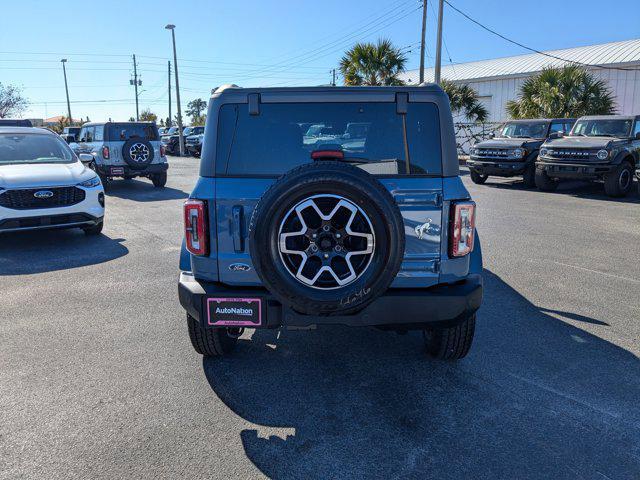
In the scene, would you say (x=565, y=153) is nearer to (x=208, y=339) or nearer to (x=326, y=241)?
(x=208, y=339)

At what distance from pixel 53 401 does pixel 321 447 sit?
1733mm

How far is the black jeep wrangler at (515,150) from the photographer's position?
1453 cm

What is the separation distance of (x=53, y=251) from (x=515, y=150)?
11.8 m

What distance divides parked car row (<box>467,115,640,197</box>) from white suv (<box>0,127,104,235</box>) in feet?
34.8

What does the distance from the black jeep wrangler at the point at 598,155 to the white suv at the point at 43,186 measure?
1058cm

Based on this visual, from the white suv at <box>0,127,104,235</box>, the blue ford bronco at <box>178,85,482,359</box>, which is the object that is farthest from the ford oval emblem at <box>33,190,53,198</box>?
the blue ford bronco at <box>178,85,482,359</box>

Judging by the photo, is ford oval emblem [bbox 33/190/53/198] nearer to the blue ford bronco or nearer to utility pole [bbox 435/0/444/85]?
the blue ford bronco

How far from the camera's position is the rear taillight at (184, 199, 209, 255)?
3240 millimetres

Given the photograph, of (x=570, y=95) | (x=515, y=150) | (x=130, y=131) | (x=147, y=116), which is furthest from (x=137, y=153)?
(x=147, y=116)

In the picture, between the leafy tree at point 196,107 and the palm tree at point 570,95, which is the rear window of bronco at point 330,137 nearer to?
the palm tree at point 570,95

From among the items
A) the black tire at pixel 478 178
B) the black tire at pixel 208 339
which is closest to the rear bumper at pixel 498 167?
the black tire at pixel 478 178

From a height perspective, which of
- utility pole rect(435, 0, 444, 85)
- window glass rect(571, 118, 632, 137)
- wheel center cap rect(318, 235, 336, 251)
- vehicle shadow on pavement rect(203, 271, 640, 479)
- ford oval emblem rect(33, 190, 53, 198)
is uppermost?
utility pole rect(435, 0, 444, 85)

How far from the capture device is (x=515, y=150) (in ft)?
47.6

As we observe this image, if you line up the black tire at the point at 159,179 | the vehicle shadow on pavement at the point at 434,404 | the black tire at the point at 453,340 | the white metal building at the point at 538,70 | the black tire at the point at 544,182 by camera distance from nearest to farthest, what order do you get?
the vehicle shadow on pavement at the point at 434,404
the black tire at the point at 453,340
the black tire at the point at 544,182
the black tire at the point at 159,179
the white metal building at the point at 538,70
